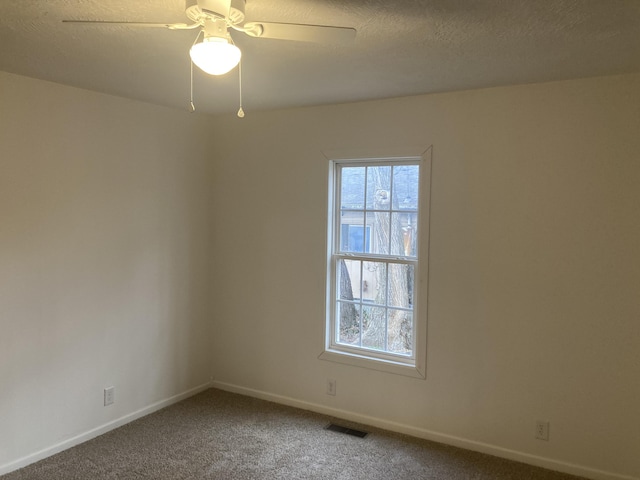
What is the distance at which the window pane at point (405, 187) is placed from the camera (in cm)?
342

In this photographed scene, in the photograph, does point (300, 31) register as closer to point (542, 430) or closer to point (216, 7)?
point (216, 7)

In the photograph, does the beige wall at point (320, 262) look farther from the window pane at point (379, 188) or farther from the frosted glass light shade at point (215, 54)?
the frosted glass light shade at point (215, 54)

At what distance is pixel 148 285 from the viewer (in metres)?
3.71

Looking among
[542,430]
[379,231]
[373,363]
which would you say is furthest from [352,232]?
[542,430]

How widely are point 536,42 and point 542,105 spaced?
0.81 metres

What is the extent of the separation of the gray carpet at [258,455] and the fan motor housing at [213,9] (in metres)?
2.45

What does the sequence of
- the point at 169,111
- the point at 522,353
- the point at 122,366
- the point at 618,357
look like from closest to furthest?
the point at 618,357 → the point at 522,353 → the point at 122,366 → the point at 169,111

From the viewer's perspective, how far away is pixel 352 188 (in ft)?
12.0

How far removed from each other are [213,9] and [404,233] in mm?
2231

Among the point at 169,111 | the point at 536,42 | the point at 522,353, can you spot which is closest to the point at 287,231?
the point at 169,111

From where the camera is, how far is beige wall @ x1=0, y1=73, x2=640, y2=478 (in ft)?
9.25

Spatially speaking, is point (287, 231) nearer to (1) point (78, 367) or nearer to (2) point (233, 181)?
(2) point (233, 181)

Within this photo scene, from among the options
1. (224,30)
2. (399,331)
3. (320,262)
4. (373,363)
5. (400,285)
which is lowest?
(373,363)

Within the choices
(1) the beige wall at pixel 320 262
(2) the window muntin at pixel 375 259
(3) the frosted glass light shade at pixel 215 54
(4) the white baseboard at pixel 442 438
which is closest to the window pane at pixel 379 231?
(2) the window muntin at pixel 375 259
